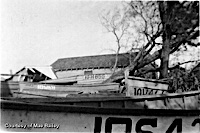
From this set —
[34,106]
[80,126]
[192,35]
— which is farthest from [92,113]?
[192,35]

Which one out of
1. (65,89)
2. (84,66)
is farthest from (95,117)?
(84,66)

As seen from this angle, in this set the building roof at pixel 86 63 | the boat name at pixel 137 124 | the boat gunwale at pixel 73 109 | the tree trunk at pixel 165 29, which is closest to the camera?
the boat gunwale at pixel 73 109

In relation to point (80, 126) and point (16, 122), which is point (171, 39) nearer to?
point (80, 126)

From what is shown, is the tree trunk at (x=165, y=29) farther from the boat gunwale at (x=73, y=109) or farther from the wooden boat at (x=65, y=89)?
the boat gunwale at (x=73, y=109)

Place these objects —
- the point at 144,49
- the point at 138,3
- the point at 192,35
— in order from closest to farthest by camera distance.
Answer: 1. the point at 192,35
2. the point at 138,3
3. the point at 144,49

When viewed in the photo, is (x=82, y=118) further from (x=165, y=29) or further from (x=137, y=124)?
(x=165, y=29)

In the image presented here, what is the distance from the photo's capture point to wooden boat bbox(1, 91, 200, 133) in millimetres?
2140

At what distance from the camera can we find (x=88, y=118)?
2.34 meters

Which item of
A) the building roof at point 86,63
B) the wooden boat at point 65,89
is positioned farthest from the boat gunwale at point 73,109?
the building roof at point 86,63

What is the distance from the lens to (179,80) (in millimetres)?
6836

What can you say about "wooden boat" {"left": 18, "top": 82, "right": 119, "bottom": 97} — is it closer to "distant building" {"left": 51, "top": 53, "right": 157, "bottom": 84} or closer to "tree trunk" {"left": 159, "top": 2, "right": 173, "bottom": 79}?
"tree trunk" {"left": 159, "top": 2, "right": 173, "bottom": 79}

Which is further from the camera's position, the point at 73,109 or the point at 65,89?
the point at 65,89

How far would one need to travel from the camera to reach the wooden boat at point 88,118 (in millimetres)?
2140

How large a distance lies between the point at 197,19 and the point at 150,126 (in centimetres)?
229
